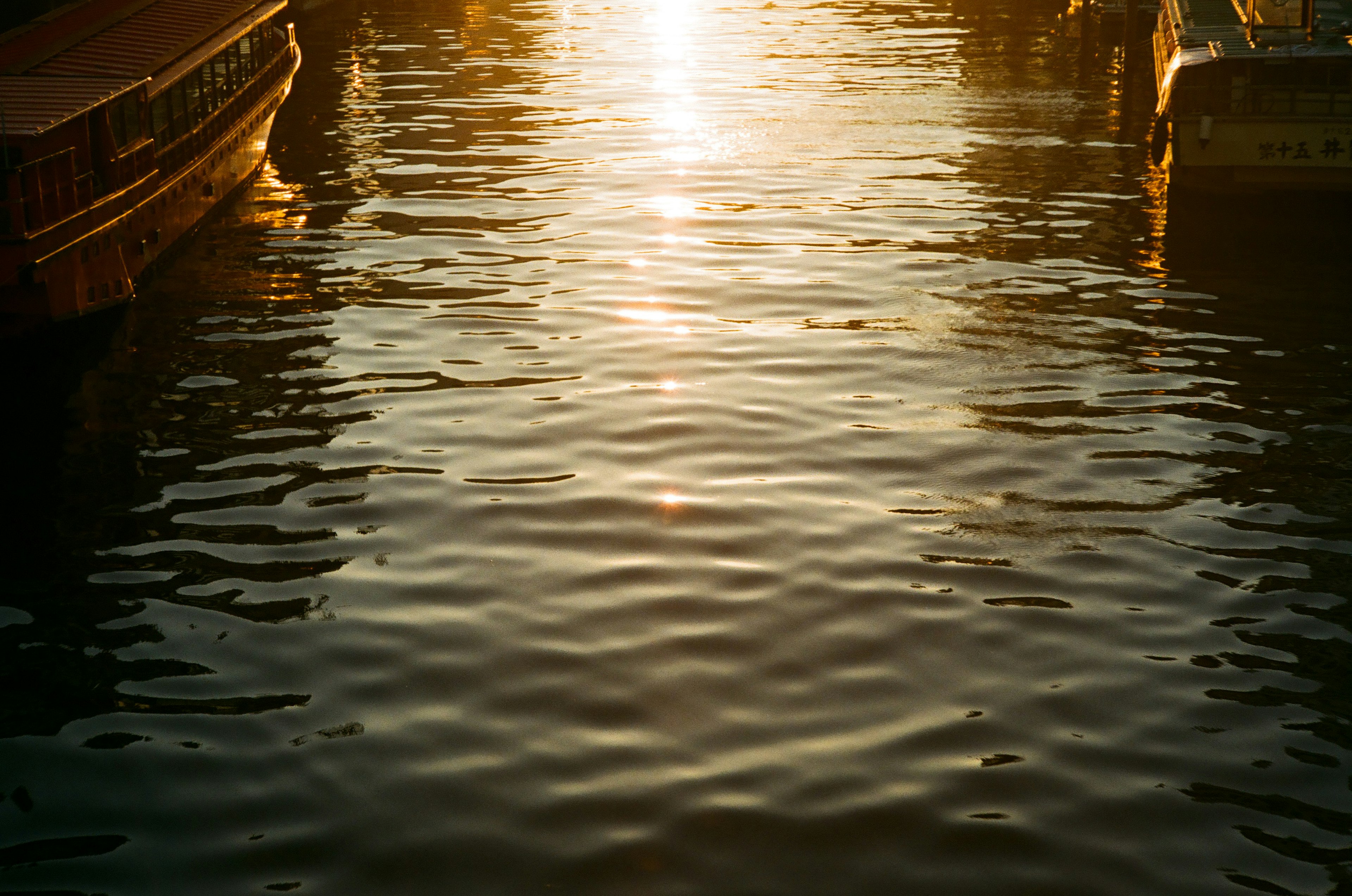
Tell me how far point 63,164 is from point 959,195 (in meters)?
14.2

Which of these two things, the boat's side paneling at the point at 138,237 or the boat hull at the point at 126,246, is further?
the boat's side paneling at the point at 138,237

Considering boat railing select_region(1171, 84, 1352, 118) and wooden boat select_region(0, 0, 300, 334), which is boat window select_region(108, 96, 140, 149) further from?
boat railing select_region(1171, 84, 1352, 118)

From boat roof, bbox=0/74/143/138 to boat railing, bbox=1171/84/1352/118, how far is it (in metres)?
16.1

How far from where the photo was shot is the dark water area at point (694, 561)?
7.10 metres

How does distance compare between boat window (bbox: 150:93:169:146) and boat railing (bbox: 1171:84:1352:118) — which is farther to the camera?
boat railing (bbox: 1171:84:1352:118)

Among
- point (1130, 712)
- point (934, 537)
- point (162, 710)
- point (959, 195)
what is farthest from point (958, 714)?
point (959, 195)

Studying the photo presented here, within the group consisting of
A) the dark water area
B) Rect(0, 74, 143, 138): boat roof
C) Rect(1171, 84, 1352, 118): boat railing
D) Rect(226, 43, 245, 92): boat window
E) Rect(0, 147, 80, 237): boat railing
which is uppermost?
Rect(226, 43, 245, 92): boat window

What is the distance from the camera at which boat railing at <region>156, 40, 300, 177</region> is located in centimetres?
1952

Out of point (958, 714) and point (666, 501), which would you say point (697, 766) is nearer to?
point (958, 714)

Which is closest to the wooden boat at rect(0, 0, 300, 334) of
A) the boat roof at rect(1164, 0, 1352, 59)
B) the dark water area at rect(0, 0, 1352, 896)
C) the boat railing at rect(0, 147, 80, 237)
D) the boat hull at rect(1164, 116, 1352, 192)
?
the boat railing at rect(0, 147, 80, 237)

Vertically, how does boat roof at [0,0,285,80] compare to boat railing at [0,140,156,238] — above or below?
above

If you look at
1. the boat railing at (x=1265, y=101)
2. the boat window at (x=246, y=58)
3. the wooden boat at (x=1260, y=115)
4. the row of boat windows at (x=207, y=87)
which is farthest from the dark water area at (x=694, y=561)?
the boat window at (x=246, y=58)

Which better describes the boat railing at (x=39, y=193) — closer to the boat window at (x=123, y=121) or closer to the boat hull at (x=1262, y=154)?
the boat window at (x=123, y=121)

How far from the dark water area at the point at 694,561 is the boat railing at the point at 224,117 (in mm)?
1457
